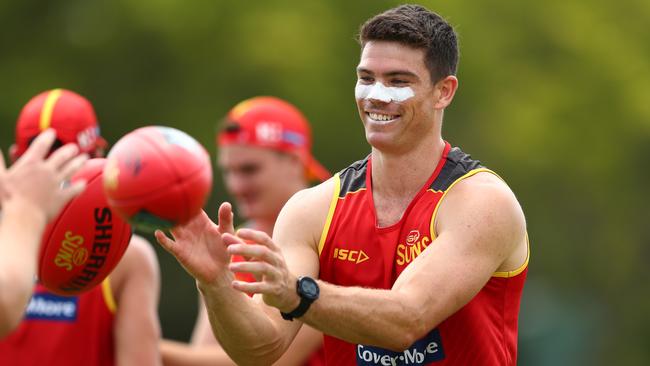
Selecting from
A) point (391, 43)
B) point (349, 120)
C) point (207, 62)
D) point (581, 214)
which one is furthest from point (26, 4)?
point (391, 43)

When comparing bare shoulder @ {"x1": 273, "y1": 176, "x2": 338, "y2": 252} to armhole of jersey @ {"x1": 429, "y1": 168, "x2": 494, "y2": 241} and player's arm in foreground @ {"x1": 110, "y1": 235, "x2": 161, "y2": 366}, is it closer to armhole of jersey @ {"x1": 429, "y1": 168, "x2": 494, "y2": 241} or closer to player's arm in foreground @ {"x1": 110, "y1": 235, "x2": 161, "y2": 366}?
armhole of jersey @ {"x1": 429, "y1": 168, "x2": 494, "y2": 241}

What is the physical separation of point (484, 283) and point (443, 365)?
487mm

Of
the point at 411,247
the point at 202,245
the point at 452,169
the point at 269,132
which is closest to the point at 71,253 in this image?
the point at 202,245

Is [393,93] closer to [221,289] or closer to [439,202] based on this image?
[439,202]

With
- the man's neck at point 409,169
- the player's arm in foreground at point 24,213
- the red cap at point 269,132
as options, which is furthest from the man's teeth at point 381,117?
the red cap at point 269,132

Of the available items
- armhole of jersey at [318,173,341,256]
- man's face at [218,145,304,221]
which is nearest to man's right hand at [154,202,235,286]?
armhole of jersey at [318,173,341,256]

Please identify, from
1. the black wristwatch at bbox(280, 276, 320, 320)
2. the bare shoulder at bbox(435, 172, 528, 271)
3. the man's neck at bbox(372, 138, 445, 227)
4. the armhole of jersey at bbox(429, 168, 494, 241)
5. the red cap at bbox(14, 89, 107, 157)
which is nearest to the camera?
the black wristwatch at bbox(280, 276, 320, 320)

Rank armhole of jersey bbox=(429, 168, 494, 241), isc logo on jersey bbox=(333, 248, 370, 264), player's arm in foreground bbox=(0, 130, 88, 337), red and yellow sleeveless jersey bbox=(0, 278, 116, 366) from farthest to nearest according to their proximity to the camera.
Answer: red and yellow sleeveless jersey bbox=(0, 278, 116, 366), isc logo on jersey bbox=(333, 248, 370, 264), armhole of jersey bbox=(429, 168, 494, 241), player's arm in foreground bbox=(0, 130, 88, 337)

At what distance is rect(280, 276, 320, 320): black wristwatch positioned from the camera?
21.6 feet

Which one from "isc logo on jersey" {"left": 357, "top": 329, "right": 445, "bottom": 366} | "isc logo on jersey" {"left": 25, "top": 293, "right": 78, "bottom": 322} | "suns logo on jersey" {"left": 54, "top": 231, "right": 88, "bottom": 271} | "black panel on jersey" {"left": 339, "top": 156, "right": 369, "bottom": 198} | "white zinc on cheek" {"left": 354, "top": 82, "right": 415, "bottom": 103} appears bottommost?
"isc logo on jersey" {"left": 25, "top": 293, "right": 78, "bottom": 322}

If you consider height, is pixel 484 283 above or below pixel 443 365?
above

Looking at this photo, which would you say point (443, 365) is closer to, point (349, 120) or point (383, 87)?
point (383, 87)

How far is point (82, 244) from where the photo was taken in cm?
717

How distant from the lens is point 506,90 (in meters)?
21.7
